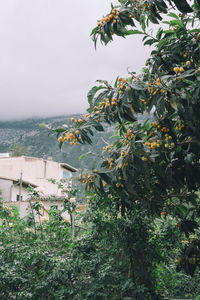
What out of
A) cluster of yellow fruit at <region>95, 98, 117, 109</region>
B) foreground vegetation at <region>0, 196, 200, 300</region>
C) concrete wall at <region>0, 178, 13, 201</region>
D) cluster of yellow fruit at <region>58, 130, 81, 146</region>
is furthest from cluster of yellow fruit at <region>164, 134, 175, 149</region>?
concrete wall at <region>0, 178, 13, 201</region>

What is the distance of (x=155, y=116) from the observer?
2.84 m

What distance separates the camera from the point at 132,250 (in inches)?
149

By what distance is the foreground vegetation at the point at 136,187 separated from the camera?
105 inches

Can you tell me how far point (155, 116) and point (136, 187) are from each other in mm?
782

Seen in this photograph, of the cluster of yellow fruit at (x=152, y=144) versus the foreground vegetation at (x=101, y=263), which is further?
the foreground vegetation at (x=101, y=263)

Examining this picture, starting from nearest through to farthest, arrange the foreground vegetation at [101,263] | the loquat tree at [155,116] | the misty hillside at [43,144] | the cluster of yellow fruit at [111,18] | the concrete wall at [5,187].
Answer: the loquat tree at [155,116] → the cluster of yellow fruit at [111,18] → the foreground vegetation at [101,263] → the concrete wall at [5,187] → the misty hillside at [43,144]

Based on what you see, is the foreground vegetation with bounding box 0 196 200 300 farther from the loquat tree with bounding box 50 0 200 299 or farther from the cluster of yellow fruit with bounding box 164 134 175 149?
the cluster of yellow fruit with bounding box 164 134 175 149

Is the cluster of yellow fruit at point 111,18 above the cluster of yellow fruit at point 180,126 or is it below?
above

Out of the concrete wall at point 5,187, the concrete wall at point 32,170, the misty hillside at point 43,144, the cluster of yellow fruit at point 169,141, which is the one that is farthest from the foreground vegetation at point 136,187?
the misty hillside at point 43,144

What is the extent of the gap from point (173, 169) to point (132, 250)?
148 centimetres

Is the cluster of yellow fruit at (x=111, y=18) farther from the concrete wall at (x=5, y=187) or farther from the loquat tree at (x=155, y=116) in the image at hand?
the concrete wall at (x=5, y=187)

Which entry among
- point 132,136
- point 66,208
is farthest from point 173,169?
point 66,208

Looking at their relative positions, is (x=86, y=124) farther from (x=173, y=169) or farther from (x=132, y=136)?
(x=173, y=169)

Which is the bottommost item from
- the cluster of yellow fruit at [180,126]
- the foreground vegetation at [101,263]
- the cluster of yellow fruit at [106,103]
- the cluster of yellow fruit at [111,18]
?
the foreground vegetation at [101,263]
